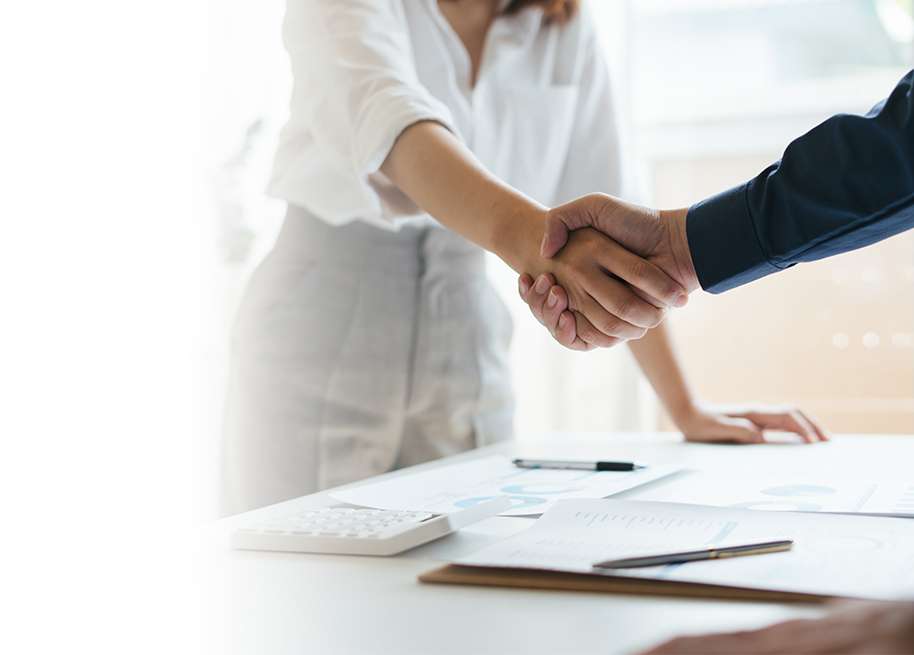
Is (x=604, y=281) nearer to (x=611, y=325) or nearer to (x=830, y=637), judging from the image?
(x=611, y=325)

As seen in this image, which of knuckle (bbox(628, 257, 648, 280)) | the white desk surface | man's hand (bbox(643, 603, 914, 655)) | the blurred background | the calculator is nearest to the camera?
man's hand (bbox(643, 603, 914, 655))

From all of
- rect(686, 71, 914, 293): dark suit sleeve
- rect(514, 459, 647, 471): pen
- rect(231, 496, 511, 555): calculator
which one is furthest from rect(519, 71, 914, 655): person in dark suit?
rect(231, 496, 511, 555): calculator

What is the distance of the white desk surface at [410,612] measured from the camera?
0.43 metres

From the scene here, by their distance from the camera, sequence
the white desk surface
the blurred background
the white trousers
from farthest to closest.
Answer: the blurred background
the white trousers
the white desk surface

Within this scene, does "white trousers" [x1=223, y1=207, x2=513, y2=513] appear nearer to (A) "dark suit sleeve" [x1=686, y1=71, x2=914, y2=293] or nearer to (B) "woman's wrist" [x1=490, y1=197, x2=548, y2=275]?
(B) "woman's wrist" [x1=490, y1=197, x2=548, y2=275]

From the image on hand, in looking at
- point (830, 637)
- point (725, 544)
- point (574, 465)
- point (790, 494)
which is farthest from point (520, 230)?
point (830, 637)

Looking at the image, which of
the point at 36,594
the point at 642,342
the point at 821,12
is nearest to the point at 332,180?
the point at 642,342

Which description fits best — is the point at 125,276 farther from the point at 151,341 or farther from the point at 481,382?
the point at 481,382

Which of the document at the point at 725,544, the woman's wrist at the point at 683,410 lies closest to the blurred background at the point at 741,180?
the woman's wrist at the point at 683,410

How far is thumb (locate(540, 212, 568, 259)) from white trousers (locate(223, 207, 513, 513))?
12.6 inches

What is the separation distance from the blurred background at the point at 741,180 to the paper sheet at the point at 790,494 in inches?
60.2

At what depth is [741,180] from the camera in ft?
8.15

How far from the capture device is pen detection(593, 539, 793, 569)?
510 millimetres

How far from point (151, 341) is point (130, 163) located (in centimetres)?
35
